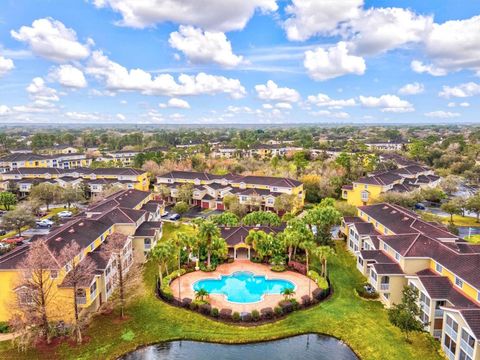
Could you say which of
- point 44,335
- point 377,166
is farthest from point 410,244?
point 377,166

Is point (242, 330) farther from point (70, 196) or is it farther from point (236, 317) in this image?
point (70, 196)

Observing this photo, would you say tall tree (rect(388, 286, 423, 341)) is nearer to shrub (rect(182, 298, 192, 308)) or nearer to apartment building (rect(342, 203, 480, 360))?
apartment building (rect(342, 203, 480, 360))

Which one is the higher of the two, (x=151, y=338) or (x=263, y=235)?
(x=263, y=235)

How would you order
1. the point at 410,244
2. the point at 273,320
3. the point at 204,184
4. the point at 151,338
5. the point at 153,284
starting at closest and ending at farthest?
the point at 151,338 → the point at 273,320 → the point at 410,244 → the point at 153,284 → the point at 204,184

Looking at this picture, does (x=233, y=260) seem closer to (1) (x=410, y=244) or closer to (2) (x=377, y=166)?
(1) (x=410, y=244)

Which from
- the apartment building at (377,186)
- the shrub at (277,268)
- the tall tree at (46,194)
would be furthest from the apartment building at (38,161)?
the shrub at (277,268)

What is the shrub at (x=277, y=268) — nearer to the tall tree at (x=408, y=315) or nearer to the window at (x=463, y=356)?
the tall tree at (x=408, y=315)
